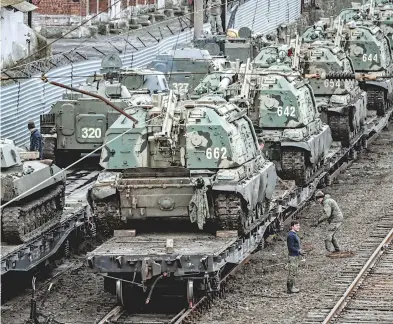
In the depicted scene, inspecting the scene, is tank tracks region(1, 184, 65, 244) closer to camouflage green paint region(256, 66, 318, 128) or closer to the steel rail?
the steel rail

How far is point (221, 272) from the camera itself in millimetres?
26703

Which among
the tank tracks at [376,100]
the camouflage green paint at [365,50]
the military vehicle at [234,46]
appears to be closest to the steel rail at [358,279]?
the camouflage green paint at [365,50]

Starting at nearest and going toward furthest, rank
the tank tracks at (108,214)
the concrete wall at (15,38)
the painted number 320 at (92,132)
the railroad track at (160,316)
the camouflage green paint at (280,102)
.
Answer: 1. the railroad track at (160,316)
2. the tank tracks at (108,214)
3. the camouflage green paint at (280,102)
4. the painted number 320 at (92,132)
5. the concrete wall at (15,38)

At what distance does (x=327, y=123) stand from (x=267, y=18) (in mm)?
26057

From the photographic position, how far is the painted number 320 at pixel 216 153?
26.7m

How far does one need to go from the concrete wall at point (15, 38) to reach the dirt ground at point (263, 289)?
16.0 metres

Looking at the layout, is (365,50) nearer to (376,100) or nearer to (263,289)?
(376,100)

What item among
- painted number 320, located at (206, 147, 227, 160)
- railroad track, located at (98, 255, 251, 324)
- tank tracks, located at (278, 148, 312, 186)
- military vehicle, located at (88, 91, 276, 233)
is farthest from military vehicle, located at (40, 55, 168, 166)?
railroad track, located at (98, 255, 251, 324)

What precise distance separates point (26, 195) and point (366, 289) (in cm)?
609

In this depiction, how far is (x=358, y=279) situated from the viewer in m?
26.7

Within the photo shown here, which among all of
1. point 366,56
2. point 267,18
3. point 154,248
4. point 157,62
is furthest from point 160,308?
point 267,18

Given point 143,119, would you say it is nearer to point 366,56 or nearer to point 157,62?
point 157,62

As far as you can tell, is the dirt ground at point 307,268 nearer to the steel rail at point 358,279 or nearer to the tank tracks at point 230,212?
the steel rail at point 358,279

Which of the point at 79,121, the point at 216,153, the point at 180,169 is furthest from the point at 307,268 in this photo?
the point at 79,121
